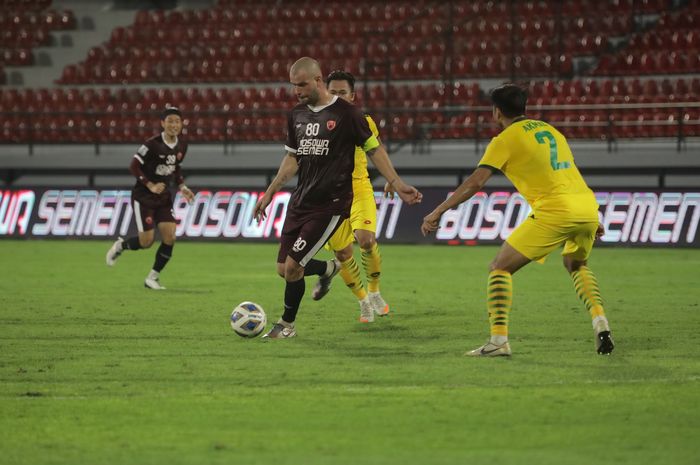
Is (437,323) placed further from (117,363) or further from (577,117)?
(577,117)

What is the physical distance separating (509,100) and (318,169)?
202cm

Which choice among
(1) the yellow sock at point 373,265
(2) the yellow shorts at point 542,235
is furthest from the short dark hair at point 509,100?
(1) the yellow sock at point 373,265

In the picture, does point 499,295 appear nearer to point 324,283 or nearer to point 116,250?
point 324,283

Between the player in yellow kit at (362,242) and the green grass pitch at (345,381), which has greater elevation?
the player in yellow kit at (362,242)

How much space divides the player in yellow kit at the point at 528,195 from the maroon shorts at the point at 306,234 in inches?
56.8

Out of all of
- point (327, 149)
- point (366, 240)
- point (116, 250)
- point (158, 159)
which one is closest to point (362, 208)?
point (366, 240)

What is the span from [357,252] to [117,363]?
1228 centimetres

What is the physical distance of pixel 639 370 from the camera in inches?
333

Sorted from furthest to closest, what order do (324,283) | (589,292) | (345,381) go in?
(324,283) → (589,292) → (345,381)

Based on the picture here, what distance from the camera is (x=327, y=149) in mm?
9984

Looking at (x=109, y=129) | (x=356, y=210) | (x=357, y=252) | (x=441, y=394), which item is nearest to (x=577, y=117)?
(x=357, y=252)

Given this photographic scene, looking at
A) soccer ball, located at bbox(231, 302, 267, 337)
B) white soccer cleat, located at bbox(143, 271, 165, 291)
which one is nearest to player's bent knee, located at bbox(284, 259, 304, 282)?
soccer ball, located at bbox(231, 302, 267, 337)

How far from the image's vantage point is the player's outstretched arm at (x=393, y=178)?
31.3ft

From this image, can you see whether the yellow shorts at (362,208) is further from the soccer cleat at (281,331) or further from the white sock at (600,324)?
the white sock at (600,324)
